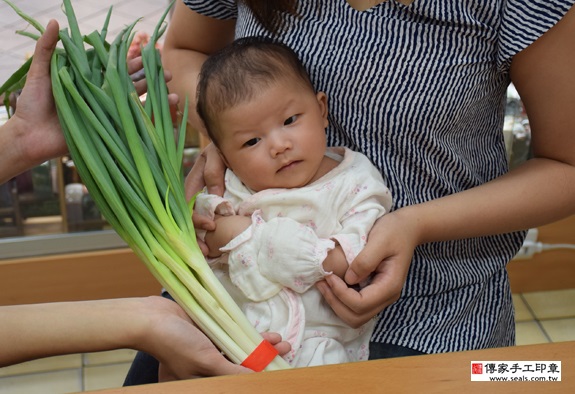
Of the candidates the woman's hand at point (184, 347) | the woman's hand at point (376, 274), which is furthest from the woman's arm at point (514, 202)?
the woman's hand at point (184, 347)

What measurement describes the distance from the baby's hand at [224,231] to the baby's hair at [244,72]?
0.17 m

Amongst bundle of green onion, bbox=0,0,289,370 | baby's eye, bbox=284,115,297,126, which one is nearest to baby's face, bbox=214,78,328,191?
baby's eye, bbox=284,115,297,126

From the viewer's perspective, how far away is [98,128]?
1182 millimetres

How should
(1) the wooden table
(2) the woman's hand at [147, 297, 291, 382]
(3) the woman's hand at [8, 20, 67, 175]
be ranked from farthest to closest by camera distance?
(3) the woman's hand at [8, 20, 67, 175] < (2) the woman's hand at [147, 297, 291, 382] < (1) the wooden table

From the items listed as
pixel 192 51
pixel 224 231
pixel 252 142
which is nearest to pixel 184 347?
pixel 224 231

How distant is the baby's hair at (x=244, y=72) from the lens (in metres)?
1.23

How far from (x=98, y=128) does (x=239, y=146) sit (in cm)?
23

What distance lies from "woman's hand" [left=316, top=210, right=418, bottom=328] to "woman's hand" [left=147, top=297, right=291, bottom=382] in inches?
4.3

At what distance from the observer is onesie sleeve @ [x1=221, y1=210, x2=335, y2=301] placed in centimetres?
116

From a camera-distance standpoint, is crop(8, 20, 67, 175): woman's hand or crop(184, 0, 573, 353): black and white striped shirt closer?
crop(184, 0, 573, 353): black and white striped shirt

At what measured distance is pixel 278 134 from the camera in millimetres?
1226

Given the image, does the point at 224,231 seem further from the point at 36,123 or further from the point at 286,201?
the point at 36,123

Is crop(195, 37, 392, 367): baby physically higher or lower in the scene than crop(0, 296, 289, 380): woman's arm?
higher

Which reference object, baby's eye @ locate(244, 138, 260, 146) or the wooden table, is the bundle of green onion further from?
the wooden table
